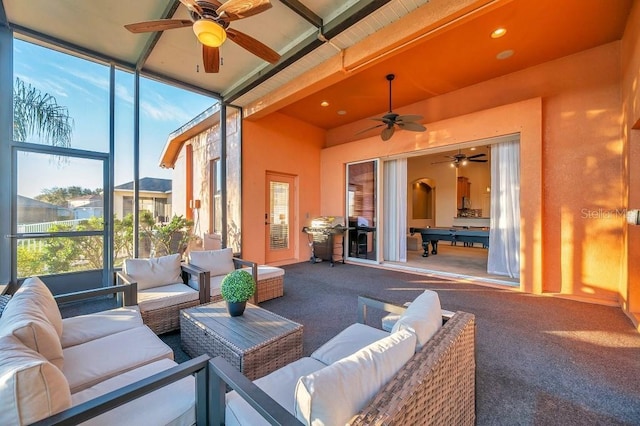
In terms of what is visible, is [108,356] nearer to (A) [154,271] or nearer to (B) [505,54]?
(A) [154,271]

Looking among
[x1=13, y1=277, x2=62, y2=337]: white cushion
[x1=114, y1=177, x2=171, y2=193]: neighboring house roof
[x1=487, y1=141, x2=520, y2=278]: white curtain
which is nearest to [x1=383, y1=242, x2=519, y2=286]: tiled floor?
[x1=487, y1=141, x2=520, y2=278]: white curtain

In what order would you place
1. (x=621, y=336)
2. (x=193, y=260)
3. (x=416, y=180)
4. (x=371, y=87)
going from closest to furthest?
(x=621, y=336) < (x=193, y=260) < (x=371, y=87) < (x=416, y=180)

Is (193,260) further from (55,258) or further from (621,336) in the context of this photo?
(621,336)

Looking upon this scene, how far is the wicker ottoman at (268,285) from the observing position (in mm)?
3525

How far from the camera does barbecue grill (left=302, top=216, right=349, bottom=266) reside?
6.07 m

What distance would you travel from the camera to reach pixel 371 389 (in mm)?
917

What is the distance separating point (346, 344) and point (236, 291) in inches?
39.0

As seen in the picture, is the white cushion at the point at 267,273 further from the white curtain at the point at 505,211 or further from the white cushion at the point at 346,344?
the white curtain at the point at 505,211

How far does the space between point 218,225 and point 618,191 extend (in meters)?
6.75

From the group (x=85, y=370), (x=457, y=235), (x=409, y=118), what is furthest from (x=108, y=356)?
(x=457, y=235)

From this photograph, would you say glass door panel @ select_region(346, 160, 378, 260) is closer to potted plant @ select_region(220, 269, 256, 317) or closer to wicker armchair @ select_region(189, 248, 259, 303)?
wicker armchair @ select_region(189, 248, 259, 303)

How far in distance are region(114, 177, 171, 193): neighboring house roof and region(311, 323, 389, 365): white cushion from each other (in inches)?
161

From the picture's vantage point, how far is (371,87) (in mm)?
4926

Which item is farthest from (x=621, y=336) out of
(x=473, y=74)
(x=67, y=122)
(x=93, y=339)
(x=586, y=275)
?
(x=67, y=122)
